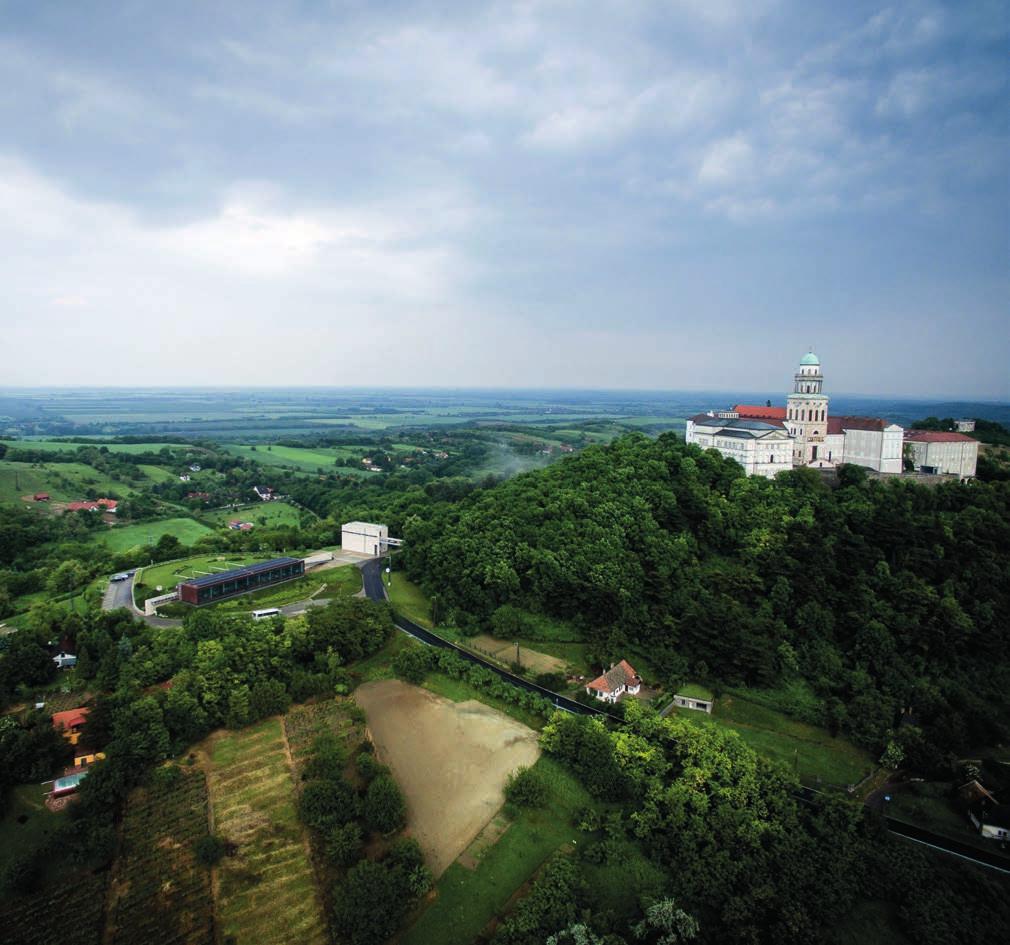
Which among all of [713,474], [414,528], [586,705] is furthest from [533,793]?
[713,474]

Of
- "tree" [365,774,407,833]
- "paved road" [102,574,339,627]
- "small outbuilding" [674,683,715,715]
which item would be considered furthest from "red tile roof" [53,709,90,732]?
"small outbuilding" [674,683,715,715]

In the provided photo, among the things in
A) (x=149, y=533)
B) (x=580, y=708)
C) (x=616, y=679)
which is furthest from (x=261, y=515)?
(x=616, y=679)

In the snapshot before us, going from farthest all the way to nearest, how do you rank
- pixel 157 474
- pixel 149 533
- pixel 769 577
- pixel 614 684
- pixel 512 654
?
1. pixel 157 474
2. pixel 149 533
3. pixel 769 577
4. pixel 512 654
5. pixel 614 684

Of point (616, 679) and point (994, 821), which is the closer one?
point (994, 821)

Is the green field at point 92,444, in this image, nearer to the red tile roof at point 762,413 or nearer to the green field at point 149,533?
the green field at point 149,533

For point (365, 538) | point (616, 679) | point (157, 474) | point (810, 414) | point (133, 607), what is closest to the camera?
point (616, 679)

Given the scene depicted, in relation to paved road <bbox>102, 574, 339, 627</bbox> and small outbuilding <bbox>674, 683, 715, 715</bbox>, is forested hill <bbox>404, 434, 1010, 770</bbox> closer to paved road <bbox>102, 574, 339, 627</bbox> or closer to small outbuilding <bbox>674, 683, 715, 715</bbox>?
small outbuilding <bbox>674, 683, 715, 715</bbox>

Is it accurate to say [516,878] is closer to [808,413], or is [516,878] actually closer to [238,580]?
[238,580]

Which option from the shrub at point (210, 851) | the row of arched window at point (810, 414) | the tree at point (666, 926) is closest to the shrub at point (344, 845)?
the shrub at point (210, 851)
